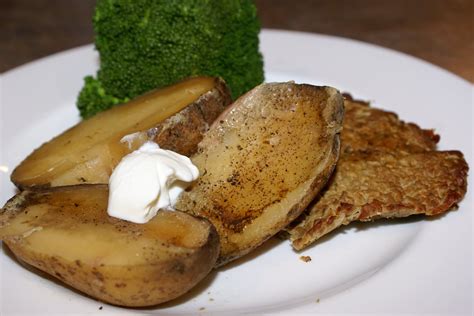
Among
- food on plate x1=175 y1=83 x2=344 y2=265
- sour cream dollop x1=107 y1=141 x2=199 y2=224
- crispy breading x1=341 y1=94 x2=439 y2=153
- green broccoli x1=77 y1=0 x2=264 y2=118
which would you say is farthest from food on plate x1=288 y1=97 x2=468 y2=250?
green broccoli x1=77 y1=0 x2=264 y2=118

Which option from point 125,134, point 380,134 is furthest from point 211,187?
point 380,134

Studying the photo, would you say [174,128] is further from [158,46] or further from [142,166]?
[158,46]

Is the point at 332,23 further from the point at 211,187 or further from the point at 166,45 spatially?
the point at 211,187

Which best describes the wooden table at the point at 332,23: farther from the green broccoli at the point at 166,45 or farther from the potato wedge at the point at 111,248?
the potato wedge at the point at 111,248

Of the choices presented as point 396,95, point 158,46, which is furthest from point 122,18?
point 396,95

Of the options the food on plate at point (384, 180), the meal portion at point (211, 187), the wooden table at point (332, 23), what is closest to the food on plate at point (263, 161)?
the meal portion at point (211, 187)

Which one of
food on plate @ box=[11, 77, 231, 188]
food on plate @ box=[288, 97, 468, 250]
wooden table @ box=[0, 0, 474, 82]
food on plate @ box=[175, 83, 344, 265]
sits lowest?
wooden table @ box=[0, 0, 474, 82]

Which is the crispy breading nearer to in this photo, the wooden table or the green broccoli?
the green broccoli
